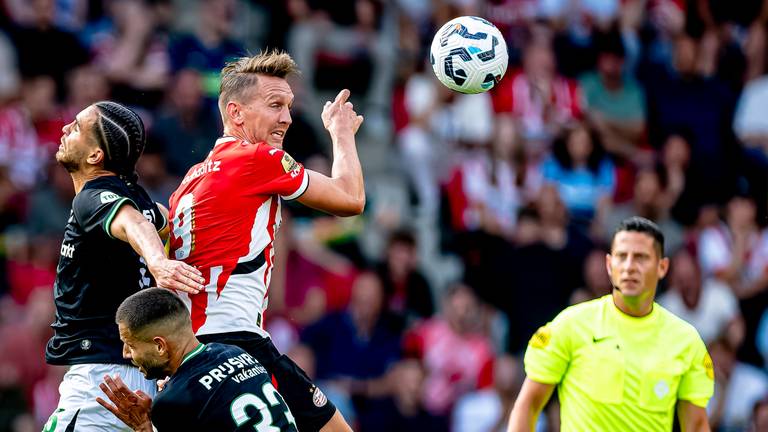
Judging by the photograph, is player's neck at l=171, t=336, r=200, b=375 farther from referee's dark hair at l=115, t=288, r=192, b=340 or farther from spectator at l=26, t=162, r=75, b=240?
spectator at l=26, t=162, r=75, b=240

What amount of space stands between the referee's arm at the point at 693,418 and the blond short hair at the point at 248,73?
320cm

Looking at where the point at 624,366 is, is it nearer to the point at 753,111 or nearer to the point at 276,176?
the point at 276,176

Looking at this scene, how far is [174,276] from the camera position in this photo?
6148mm

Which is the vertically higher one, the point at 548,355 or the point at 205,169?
the point at 205,169

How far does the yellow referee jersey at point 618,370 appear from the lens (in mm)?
7848

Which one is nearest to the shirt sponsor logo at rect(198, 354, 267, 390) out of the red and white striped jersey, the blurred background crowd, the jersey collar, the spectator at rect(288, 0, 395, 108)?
the jersey collar

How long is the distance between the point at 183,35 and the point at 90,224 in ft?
28.9

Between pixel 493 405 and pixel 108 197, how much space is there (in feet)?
23.8

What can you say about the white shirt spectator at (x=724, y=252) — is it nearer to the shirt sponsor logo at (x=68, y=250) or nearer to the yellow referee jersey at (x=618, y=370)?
the yellow referee jersey at (x=618, y=370)

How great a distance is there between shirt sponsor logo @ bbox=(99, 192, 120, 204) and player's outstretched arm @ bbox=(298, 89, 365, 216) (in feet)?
3.33

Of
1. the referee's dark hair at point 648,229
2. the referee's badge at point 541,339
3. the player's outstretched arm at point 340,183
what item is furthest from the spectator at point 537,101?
the player's outstretched arm at point 340,183

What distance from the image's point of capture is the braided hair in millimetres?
6906

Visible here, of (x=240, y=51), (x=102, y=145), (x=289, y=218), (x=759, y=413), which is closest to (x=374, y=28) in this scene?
(x=240, y=51)

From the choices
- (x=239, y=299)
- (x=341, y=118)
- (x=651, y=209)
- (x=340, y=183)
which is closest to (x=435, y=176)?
(x=651, y=209)
